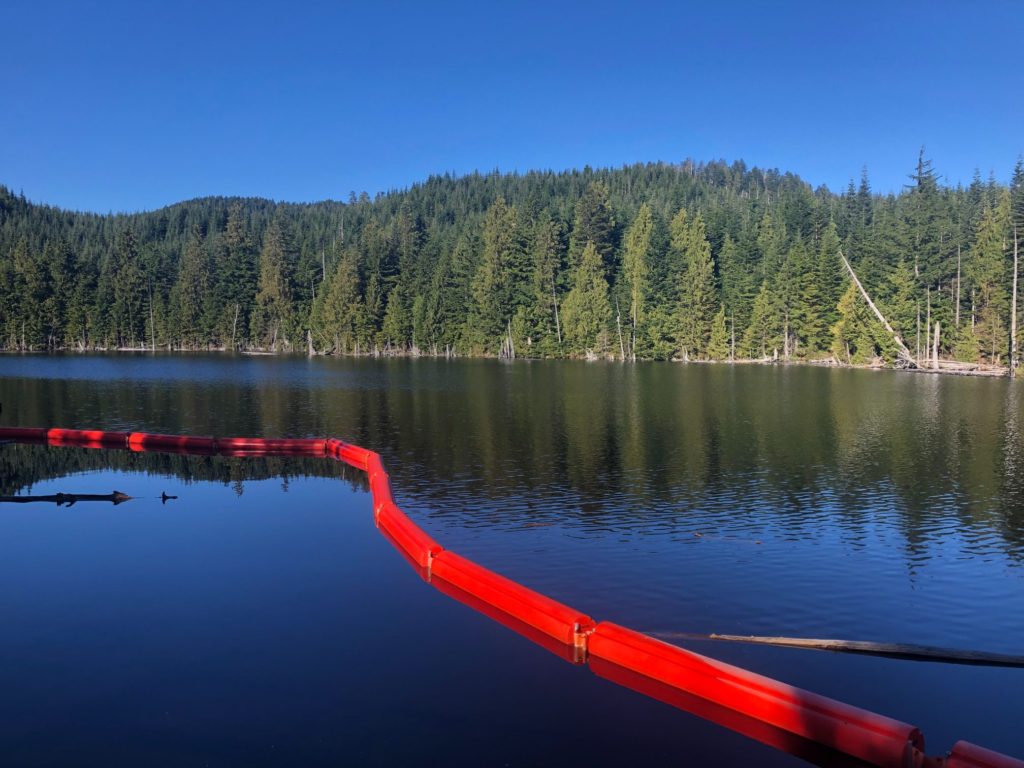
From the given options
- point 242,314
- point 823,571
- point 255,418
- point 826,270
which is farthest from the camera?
point 242,314

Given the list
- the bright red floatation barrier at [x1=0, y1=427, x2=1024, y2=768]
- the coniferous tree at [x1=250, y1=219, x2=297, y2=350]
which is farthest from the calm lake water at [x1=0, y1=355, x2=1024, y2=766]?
the coniferous tree at [x1=250, y1=219, x2=297, y2=350]

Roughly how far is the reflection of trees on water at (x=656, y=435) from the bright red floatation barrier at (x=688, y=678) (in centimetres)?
624

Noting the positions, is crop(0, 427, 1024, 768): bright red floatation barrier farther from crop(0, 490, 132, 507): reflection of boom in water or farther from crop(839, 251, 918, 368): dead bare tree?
crop(839, 251, 918, 368): dead bare tree

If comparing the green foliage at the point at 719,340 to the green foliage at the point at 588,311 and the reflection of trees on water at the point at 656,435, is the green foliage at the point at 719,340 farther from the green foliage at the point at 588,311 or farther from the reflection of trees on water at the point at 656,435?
the reflection of trees on water at the point at 656,435

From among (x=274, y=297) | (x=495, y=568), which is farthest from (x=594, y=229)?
(x=495, y=568)

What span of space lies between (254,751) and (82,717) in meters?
2.99

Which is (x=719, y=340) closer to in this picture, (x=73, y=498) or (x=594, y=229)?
(x=594, y=229)

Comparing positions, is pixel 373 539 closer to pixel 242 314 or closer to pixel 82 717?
pixel 82 717

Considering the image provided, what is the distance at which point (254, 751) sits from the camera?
1019 centimetres

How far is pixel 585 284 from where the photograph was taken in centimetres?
11362

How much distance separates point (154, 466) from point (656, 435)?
21.9 meters

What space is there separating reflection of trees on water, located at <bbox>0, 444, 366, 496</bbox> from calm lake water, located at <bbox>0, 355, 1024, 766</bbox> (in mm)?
210

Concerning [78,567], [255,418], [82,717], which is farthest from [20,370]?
[82,717]

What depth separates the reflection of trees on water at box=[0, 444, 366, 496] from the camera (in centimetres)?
2892
